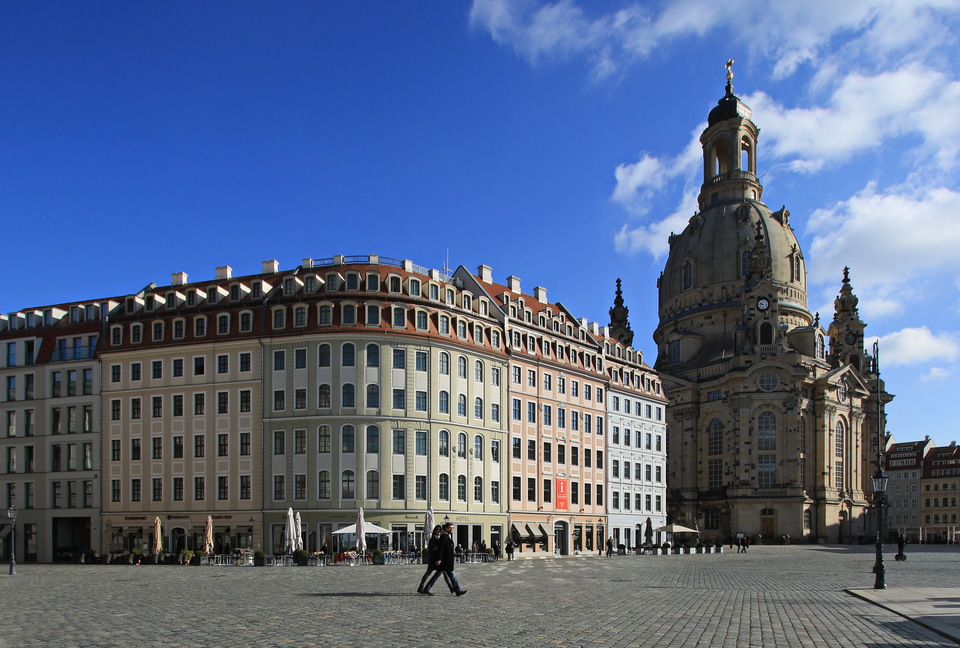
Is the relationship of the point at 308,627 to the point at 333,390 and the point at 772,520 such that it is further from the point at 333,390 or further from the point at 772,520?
the point at 772,520

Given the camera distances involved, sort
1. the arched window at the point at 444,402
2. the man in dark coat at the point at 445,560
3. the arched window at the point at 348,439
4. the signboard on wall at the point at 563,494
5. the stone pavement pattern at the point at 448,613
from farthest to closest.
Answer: the signboard on wall at the point at 563,494 → the arched window at the point at 444,402 → the arched window at the point at 348,439 → the man in dark coat at the point at 445,560 → the stone pavement pattern at the point at 448,613

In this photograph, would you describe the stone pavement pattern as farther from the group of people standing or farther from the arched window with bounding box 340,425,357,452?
the arched window with bounding box 340,425,357,452

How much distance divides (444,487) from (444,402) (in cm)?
563

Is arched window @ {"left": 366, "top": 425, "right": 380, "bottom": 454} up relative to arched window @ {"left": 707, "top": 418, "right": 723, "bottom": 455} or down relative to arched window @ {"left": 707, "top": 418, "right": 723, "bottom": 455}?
up

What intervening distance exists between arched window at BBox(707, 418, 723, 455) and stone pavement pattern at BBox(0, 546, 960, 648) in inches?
3645

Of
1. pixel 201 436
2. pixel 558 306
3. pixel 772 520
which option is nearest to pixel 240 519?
pixel 201 436

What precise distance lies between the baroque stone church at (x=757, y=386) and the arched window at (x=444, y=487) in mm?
68149

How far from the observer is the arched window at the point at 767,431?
407 ft

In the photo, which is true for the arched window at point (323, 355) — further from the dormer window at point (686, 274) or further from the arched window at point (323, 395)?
the dormer window at point (686, 274)

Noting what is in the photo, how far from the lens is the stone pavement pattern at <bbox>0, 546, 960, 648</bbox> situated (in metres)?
Answer: 18.2

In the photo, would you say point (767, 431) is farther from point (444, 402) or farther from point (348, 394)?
point (348, 394)

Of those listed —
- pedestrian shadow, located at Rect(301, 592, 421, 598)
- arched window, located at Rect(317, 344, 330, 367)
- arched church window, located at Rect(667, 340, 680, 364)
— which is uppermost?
arched church window, located at Rect(667, 340, 680, 364)

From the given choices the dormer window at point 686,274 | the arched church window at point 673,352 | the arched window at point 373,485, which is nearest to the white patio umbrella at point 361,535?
the arched window at point 373,485

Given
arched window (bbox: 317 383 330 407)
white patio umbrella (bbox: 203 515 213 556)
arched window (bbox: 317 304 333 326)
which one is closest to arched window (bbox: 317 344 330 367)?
arched window (bbox: 317 383 330 407)
